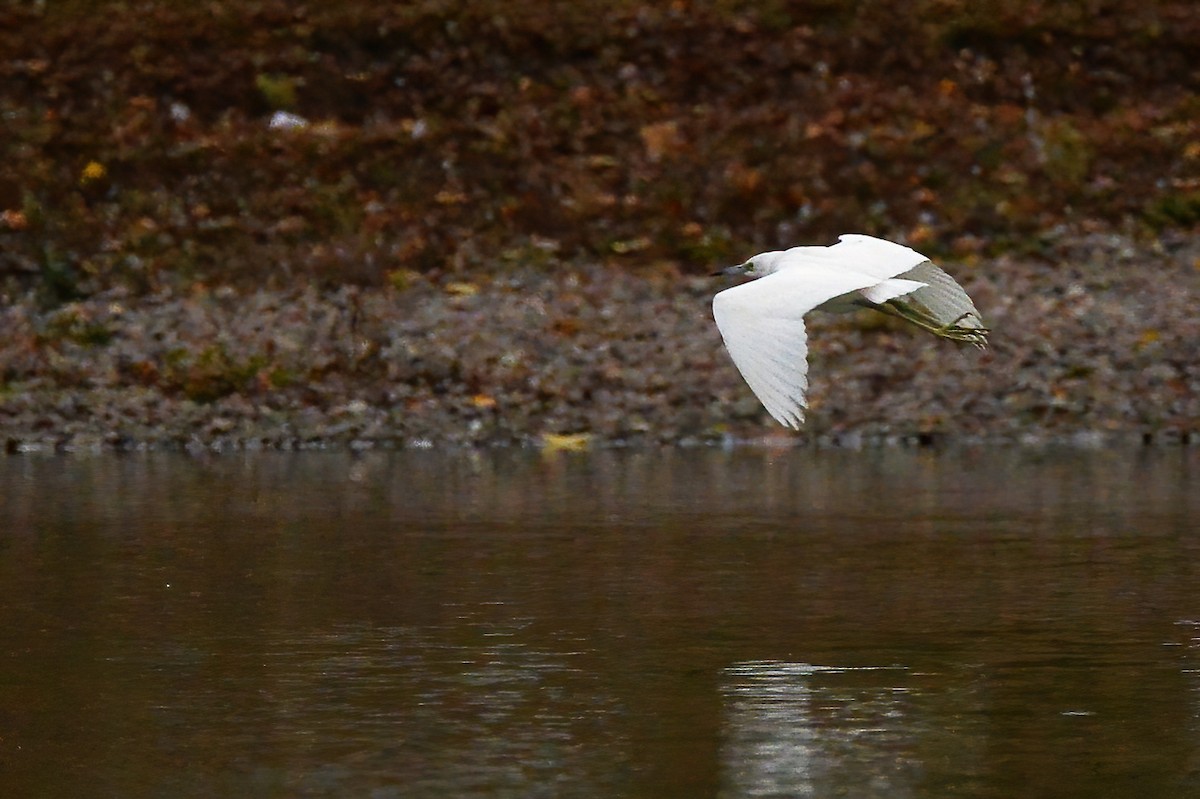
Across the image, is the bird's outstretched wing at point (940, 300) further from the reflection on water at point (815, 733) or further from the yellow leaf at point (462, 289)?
the yellow leaf at point (462, 289)

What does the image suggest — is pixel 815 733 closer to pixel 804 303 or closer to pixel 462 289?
pixel 804 303

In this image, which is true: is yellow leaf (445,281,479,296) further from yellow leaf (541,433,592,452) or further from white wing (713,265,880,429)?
white wing (713,265,880,429)

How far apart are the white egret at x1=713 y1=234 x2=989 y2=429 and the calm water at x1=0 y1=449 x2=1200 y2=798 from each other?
1.05 metres

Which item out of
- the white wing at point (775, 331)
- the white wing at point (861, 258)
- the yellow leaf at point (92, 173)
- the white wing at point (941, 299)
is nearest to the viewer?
the white wing at point (775, 331)

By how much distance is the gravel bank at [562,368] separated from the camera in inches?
852

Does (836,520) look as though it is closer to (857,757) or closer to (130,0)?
(857,757)

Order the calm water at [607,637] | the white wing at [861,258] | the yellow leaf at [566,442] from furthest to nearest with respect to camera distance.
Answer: the yellow leaf at [566,442]
the white wing at [861,258]
the calm water at [607,637]

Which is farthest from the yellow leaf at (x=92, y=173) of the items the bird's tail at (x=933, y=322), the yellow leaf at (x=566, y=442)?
the bird's tail at (x=933, y=322)

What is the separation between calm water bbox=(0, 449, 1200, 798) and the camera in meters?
7.33

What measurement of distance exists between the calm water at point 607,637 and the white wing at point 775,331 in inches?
39.3

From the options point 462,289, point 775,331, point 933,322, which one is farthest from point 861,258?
point 462,289

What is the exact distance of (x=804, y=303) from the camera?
34.0 feet

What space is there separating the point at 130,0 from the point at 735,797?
947 inches

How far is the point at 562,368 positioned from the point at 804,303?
12627mm
